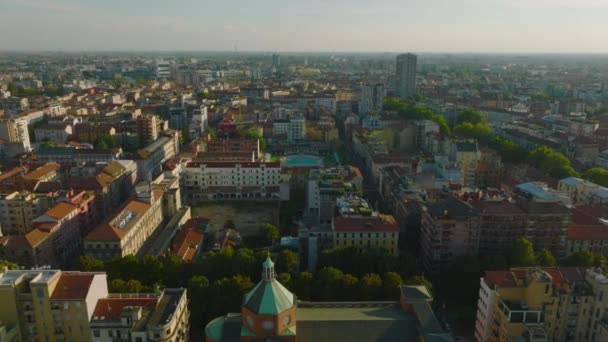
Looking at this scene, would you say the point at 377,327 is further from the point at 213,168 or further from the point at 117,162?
the point at 117,162

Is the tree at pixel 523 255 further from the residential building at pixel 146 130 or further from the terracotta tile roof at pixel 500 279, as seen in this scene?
the residential building at pixel 146 130

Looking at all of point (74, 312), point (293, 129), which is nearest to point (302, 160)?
point (293, 129)

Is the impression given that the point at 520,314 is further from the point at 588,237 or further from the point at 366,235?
the point at 588,237

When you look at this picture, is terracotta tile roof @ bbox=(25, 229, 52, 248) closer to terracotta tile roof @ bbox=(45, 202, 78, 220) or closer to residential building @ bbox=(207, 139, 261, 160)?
terracotta tile roof @ bbox=(45, 202, 78, 220)

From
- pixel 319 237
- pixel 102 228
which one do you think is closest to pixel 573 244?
pixel 319 237

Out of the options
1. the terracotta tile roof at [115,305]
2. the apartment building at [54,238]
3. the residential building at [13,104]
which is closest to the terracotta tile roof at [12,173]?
the apartment building at [54,238]

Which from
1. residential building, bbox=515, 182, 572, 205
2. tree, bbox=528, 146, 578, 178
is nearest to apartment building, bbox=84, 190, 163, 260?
residential building, bbox=515, 182, 572, 205
